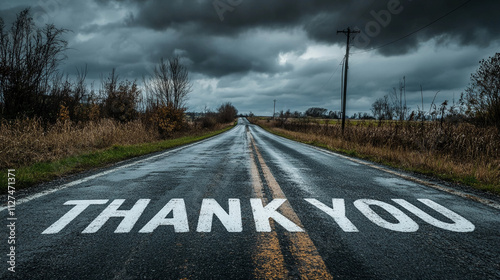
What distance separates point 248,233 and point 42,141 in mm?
8749

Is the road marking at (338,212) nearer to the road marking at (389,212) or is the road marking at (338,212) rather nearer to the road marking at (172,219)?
the road marking at (389,212)

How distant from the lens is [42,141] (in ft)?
27.0

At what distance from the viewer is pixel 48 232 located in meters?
2.46

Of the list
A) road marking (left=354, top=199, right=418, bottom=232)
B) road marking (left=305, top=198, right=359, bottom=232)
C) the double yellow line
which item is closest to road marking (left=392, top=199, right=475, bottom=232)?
road marking (left=354, top=199, right=418, bottom=232)

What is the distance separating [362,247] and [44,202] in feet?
12.6

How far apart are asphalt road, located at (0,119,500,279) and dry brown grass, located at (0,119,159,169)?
3886 millimetres

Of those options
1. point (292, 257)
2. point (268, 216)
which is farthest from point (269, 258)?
point (268, 216)

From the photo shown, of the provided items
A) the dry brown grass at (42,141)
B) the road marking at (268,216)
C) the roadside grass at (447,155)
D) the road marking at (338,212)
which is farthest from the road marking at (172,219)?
the dry brown grass at (42,141)

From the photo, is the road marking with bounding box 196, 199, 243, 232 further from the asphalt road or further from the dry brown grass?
the dry brown grass

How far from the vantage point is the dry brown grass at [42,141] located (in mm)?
6855

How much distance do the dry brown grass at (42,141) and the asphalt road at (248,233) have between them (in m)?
3.89

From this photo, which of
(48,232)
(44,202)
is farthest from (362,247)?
(44,202)

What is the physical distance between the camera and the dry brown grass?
6.86m

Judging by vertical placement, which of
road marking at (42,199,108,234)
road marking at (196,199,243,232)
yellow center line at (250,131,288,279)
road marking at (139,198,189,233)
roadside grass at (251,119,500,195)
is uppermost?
roadside grass at (251,119,500,195)
